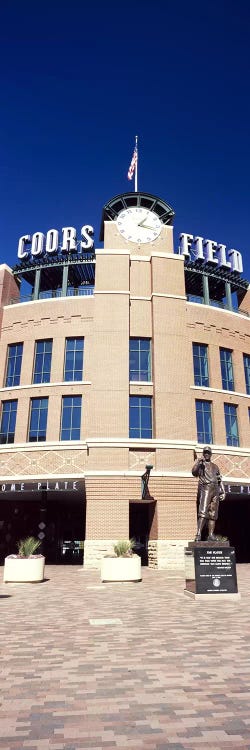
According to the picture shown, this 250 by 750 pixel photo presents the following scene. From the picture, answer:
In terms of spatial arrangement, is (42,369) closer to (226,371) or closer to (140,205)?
(226,371)

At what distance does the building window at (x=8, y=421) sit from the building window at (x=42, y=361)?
197cm

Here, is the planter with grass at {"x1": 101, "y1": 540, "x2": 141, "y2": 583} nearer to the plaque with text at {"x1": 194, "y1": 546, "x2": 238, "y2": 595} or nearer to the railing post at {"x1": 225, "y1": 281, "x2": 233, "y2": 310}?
the plaque with text at {"x1": 194, "y1": 546, "x2": 238, "y2": 595}

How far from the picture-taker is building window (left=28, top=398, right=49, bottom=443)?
24.3m

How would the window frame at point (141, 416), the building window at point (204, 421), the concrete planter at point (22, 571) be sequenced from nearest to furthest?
the concrete planter at point (22, 571), the window frame at point (141, 416), the building window at point (204, 421)

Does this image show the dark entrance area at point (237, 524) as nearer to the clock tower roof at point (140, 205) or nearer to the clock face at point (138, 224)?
the clock face at point (138, 224)

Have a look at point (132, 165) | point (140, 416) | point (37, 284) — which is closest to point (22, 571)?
point (140, 416)

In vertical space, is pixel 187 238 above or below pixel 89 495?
above

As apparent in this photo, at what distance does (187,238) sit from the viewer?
103ft

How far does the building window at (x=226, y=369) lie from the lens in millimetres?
26797

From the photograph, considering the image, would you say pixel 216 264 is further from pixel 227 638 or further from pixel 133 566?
pixel 227 638

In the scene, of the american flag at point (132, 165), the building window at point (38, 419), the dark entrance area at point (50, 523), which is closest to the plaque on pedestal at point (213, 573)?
the building window at point (38, 419)

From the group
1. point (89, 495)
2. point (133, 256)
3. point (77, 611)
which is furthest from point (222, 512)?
point (77, 611)

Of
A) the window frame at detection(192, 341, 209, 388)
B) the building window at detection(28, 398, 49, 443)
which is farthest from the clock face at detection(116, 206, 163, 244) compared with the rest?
the building window at detection(28, 398, 49, 443)

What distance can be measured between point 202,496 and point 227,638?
6.21m
